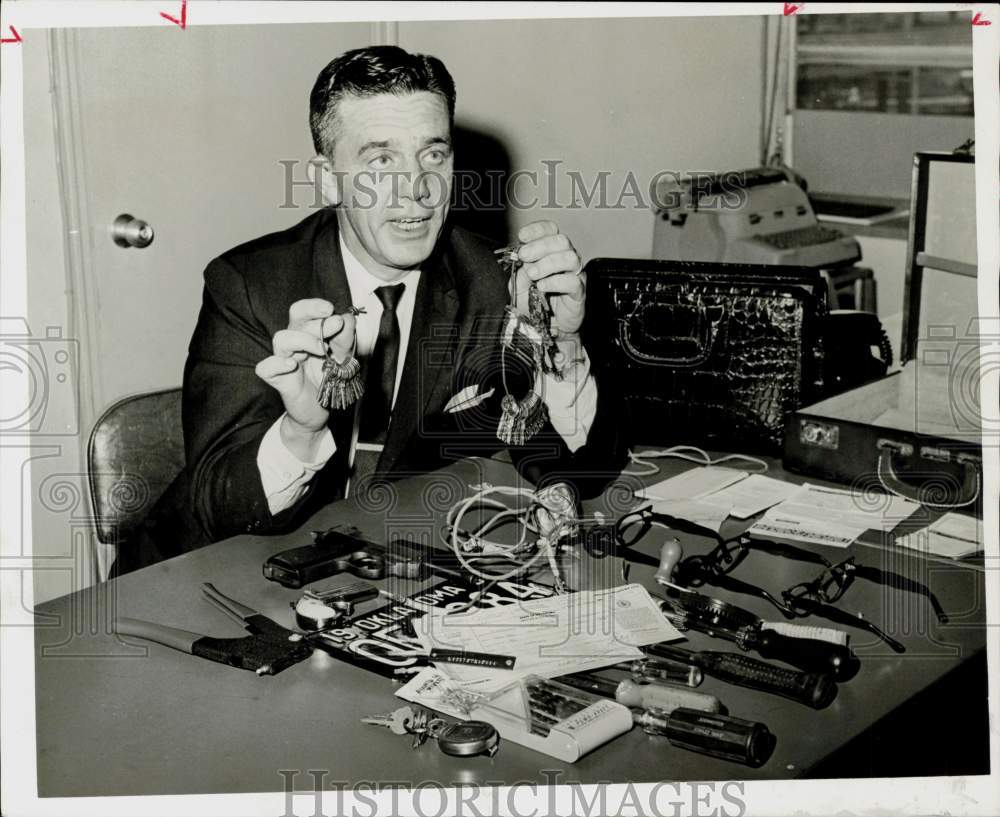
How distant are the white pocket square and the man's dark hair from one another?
18.0 inches

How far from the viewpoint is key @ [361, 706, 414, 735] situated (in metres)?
1.17

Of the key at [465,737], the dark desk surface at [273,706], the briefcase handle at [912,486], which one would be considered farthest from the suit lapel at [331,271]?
the briefcase handle at [912,486]

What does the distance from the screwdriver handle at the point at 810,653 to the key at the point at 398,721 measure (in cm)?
42

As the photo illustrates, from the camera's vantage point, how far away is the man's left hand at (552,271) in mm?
1816

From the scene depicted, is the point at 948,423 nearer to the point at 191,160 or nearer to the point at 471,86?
the point at 471,86

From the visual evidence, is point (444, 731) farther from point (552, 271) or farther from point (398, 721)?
point (552, 271)

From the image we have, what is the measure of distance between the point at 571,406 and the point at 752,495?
354mm

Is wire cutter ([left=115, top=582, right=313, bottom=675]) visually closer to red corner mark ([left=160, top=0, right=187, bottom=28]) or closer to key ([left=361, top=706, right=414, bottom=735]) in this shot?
key ([left=361, top=706, right=414, bottom=735])

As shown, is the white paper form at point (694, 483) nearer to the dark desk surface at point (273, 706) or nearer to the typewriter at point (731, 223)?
the dark desk surface at point (273, 706)

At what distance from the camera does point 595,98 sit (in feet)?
8.80

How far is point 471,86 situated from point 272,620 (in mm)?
1410

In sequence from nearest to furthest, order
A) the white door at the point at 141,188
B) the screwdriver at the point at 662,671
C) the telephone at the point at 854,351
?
the screwdriver at the point at 662,671
the white door at the point at 141,188
the telephone at the point at 854,351

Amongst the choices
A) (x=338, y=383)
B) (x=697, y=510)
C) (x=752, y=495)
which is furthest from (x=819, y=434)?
(x=338, y=383)

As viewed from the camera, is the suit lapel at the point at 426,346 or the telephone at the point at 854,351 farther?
the telephone at the point at 854,351
